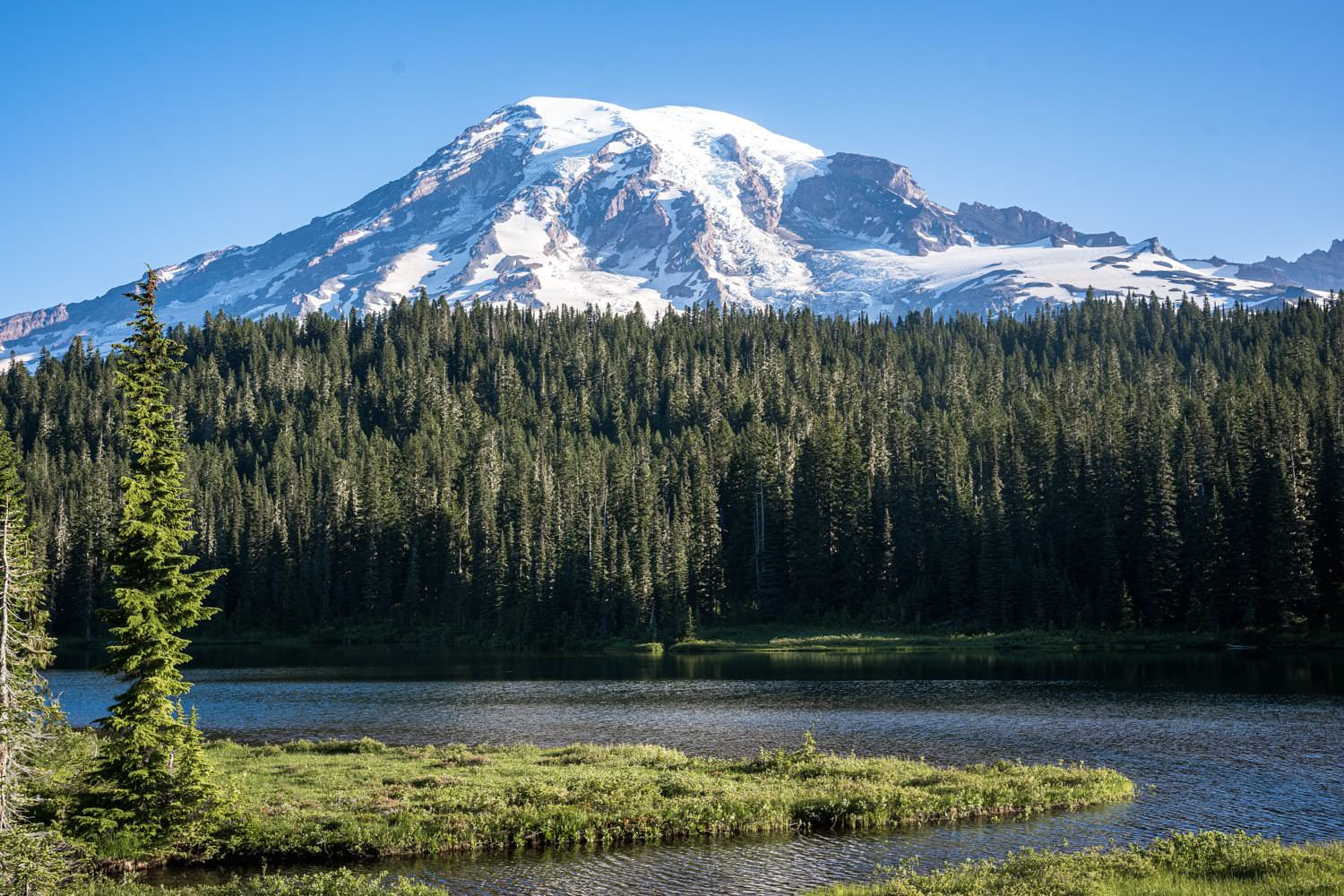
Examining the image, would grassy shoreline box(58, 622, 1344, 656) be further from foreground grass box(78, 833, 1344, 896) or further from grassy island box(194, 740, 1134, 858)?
foreground grass box(78, 833, 1344, 896)

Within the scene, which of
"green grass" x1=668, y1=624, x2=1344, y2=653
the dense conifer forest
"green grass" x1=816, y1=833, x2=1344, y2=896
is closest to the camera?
"green grass" x1=816, y1=833, x2=1344, y2=896

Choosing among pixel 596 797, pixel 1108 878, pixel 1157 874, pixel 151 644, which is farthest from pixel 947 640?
pixel 151 644

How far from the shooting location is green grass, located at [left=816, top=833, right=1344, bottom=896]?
92.1 feet

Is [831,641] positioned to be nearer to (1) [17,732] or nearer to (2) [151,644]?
(2) [151,644]

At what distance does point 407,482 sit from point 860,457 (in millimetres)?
74046

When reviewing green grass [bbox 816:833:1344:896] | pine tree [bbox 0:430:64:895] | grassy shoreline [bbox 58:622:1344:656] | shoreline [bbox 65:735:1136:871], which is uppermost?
pine tree [bbox 0:430:64:895]

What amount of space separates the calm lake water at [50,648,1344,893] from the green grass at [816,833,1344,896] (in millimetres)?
3460

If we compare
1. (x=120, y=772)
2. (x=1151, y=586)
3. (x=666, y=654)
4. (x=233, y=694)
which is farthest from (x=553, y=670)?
(x=120, y=772)

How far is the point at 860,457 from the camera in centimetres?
15388

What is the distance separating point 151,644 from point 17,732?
8950 millimetres

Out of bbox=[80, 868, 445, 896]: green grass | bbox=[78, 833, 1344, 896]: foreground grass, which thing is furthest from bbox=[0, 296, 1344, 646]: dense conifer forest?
bbox=[78, 833, 1344, 896]: foreground grass

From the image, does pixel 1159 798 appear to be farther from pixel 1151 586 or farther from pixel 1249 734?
→ pixel 1151 586

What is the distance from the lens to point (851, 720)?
65438mm

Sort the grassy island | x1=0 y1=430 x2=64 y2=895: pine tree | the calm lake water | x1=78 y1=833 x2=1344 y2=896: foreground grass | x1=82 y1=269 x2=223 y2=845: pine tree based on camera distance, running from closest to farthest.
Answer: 1. x1=0 y1=430 x2=64 y2=895: pine tree
2. x1=78 y1=833 x2=1344 y2=896: foreground grass
3. the calm lake water
4. x1=82 y1=269 x2=223 y2=845: pine tree
5. the grassy island
